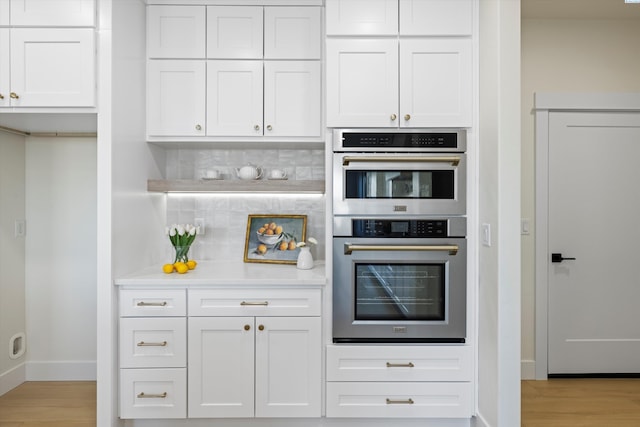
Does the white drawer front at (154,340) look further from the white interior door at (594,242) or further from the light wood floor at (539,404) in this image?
the white interior door at (594,242)

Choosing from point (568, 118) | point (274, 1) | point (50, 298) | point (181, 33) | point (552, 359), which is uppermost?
point (274, 1)

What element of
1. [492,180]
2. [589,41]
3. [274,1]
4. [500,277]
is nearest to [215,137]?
[274,1]

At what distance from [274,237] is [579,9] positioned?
8.82 ft

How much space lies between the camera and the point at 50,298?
2.87 metres

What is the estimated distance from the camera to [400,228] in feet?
7.47

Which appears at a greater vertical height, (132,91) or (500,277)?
(132,91)

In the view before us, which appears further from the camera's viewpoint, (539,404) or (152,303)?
(539,404)

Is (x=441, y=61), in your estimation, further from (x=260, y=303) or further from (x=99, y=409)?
(x=99, y=409)

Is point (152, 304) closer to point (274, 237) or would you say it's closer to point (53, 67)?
point (274, 237)

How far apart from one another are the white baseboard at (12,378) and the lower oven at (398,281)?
2.30m

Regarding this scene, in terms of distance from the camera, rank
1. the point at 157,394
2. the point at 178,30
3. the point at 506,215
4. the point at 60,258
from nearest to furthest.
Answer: the point at 506,215 < the point at 157,394 < the point at 178,30 < the point at 60,258

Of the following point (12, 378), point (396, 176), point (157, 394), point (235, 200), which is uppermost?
point (396, 176)

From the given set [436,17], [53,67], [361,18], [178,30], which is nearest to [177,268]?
[53,67]

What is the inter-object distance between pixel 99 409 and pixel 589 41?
4062mm
